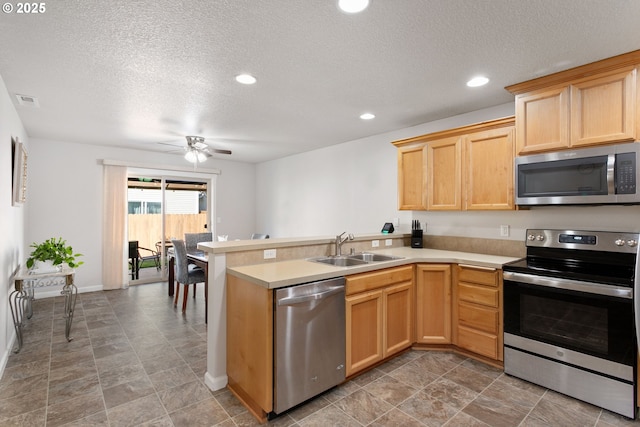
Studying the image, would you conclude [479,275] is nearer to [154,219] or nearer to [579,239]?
[579,239]

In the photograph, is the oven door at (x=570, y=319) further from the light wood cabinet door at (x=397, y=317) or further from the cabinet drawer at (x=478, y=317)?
the light wood cabinet door at (x=397, y=317)

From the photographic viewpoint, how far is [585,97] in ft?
7.77

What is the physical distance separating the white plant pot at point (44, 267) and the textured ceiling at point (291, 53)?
1631mm

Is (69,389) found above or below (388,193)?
below

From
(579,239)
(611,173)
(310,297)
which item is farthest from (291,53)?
(579,239)

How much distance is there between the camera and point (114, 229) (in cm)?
529

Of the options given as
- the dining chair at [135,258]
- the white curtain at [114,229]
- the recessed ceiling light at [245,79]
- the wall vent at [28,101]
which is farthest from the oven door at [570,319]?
the dining chair at [135,258]

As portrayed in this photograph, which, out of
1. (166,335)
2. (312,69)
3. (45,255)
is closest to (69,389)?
(166,335)

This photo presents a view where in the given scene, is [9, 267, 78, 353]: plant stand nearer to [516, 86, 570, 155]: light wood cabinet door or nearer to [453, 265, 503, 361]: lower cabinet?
[453, 265, 503, 361]: lower cabinet

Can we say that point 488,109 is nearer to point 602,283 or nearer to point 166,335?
point 602,283

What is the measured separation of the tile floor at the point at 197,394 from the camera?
6.51 ft

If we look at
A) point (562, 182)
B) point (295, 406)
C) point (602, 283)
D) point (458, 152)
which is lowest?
point (295, 406)

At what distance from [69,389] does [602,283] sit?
12.5 feet

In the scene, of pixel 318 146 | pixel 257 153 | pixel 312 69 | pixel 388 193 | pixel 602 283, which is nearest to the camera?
pixel 602 283
